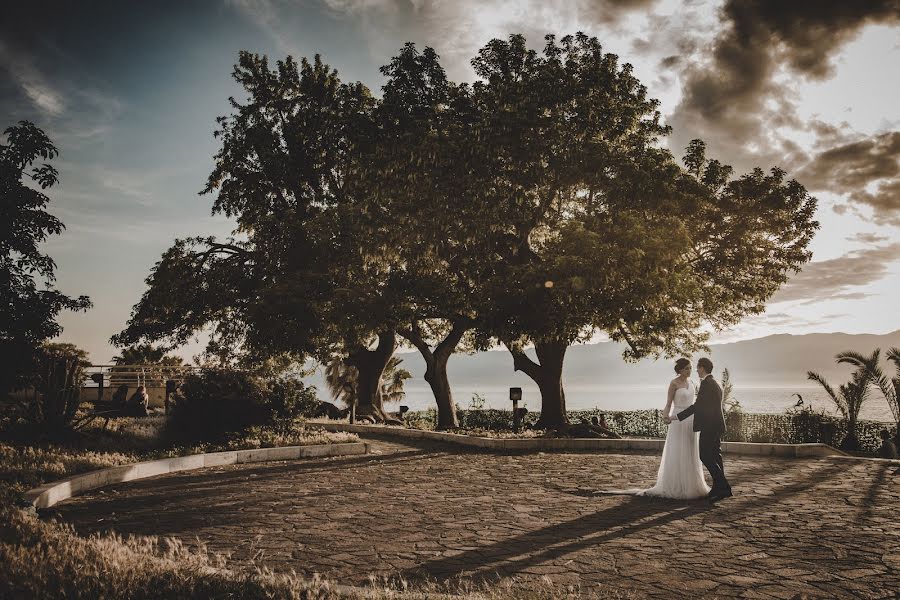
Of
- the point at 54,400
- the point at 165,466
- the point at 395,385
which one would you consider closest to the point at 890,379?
the point at 165,466

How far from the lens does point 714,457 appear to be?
9203mm

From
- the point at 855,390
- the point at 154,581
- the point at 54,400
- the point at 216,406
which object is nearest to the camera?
the point at 154,581

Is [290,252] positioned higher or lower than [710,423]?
higher

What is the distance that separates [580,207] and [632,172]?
161 inches

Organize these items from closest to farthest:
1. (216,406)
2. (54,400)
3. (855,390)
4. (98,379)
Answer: (54,400) → (216,406) → (855,390) → (98,379)

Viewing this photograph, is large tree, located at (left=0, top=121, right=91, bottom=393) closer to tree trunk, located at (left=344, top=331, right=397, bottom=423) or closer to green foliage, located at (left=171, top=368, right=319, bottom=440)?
green foliage, located at (left=171, top=368, right=319, bottom=440)

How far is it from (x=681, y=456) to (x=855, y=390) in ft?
59.3

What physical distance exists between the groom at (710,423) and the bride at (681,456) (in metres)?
0.16

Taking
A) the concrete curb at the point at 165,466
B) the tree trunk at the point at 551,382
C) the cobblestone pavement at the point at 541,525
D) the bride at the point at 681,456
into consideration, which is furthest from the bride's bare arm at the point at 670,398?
the tree trunk at the point at 551,382

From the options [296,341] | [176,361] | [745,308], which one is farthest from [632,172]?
[176,361]

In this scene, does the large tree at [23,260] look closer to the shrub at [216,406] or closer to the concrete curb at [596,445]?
the shrub at [216,406]

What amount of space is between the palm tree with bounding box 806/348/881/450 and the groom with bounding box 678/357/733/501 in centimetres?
1716

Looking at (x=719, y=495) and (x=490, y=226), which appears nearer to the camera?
(x=719, y=495)

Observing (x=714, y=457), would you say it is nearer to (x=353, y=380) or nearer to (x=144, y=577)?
(x=144, y=577)
